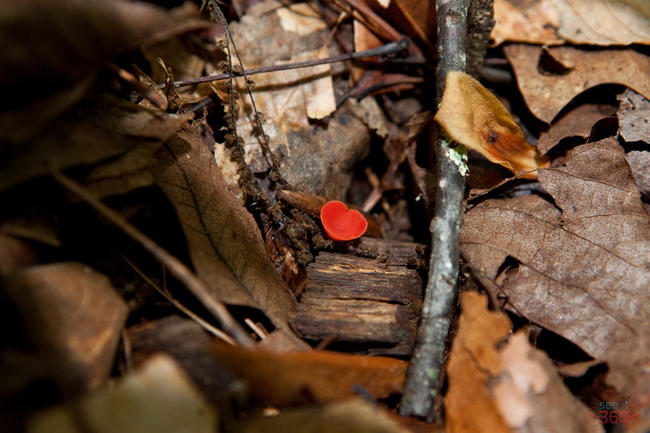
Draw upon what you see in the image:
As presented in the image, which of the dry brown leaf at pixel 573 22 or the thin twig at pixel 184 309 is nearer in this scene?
the thin twig at pixel 184 309

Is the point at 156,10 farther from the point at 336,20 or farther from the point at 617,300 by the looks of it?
the point at 617,300

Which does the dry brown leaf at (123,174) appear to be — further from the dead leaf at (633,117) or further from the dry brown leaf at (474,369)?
the dead leaf at (633,117)

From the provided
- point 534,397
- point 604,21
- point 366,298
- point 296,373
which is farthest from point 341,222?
point 604,21

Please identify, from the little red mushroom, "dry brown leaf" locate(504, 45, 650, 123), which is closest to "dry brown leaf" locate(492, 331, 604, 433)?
the little red mushroom

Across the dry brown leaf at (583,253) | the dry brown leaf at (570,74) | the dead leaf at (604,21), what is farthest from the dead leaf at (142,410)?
the dead leaf at (604,21)

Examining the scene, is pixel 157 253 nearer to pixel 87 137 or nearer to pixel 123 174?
pixel 123 174
